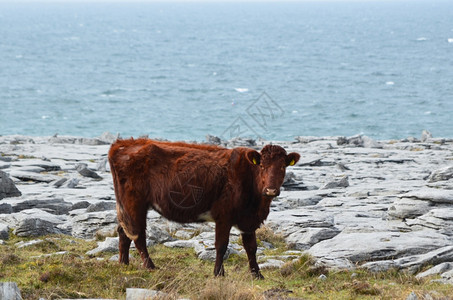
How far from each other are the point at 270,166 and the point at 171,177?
1.90 meters

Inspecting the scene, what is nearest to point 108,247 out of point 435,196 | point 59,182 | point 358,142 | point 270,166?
point 270,166

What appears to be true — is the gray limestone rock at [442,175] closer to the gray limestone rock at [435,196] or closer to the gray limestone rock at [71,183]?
the gray limestone rock at [435,196]

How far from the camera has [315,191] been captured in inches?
993

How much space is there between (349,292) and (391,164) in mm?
20992

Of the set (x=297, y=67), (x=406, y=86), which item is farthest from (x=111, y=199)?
(x=297, y=67)

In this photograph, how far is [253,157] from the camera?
513 inches

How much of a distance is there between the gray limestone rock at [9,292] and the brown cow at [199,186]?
3.86m

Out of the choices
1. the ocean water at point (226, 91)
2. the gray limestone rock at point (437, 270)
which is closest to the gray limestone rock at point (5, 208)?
the gray limestone rock at point (437, 270)

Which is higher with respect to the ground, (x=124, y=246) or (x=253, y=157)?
(x=253, y=157)

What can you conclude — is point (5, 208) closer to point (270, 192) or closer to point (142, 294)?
point (270, 192)

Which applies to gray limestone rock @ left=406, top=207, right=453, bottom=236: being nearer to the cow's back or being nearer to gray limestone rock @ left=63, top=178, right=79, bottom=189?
the cow's back

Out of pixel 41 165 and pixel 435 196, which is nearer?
pixel 435 196

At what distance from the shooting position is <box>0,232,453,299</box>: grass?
1103cm

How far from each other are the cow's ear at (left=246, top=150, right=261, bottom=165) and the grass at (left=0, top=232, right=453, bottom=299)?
198 cm
